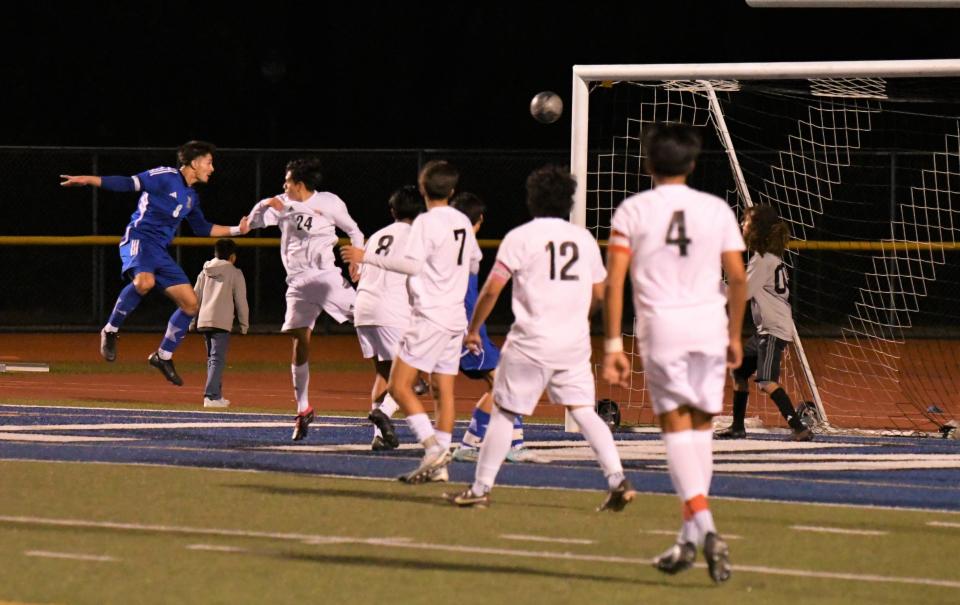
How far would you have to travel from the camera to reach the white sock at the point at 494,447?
9.09 metres

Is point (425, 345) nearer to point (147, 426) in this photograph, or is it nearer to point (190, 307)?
point (147, 426)

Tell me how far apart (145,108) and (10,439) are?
2408cm

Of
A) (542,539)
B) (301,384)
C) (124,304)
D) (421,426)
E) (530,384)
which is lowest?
(542,539)

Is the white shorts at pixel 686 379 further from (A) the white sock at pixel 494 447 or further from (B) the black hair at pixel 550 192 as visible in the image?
(B) the black hair at pixel 550 192

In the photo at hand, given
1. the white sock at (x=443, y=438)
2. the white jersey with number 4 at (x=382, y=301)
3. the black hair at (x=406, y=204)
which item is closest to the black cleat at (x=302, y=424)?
the white jersey with number 4 at (x=382, y=301)

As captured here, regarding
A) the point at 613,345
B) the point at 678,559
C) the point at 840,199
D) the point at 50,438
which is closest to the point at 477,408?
the point at 50,438

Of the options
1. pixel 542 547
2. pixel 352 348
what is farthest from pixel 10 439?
pixel 352 348

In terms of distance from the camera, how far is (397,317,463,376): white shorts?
10.3 meters

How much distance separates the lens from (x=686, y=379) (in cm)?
745

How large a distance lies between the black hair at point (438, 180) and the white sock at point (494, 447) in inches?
68.3

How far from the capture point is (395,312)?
1264 centimetres

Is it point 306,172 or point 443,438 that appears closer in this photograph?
point 443,438

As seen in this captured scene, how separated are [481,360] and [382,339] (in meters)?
0.83

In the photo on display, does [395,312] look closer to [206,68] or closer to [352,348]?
[352,348]
